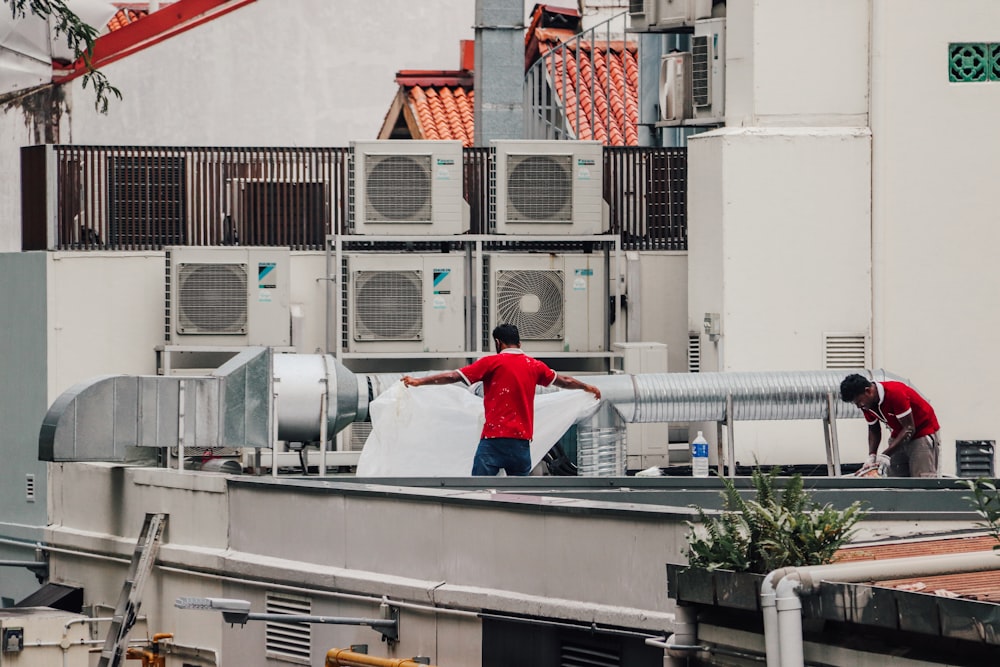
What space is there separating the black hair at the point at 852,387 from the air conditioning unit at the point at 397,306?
5.19 meters

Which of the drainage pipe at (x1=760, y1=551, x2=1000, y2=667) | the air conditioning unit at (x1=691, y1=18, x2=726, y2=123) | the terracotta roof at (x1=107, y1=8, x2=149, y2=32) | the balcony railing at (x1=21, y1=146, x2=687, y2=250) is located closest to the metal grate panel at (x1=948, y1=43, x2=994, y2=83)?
the air conditioning unit at (x1=691, y1=18, x2=726, y2=123)

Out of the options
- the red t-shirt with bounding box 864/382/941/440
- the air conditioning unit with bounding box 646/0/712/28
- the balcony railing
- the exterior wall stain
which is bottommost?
the red t-shirt with bounding box 864/382/941/440

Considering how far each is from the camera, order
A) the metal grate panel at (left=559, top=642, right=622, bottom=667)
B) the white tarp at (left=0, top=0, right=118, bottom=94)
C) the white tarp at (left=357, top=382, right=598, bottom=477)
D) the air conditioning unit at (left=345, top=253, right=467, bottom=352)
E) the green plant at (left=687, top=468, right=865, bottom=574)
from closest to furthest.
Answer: the green plant at (left=687, top=468, right=865, bottom=574) < the metal grate panel at (left=559, top=642, right=622, bottom=667) < the white tarp at (left=357, top=382, right=598, bottom=477) < the air conditioning unit at (left=345, top=253, right=467, bottom=352) < the white tarp at (left=0, top=0, right=118, bottom=94)

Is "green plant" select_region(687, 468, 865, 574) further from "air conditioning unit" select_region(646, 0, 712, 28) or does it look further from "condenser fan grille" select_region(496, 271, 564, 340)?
"air conditioning unit" select_region(646, 0, 712, 28)

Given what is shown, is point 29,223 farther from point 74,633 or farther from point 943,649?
point 943,649

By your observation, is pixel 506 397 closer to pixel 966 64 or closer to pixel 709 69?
pixel 709 69

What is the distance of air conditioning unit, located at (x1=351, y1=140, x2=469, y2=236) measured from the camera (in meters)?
17.7

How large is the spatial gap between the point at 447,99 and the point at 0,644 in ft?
63.5

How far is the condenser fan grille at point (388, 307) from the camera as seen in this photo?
17.6 m

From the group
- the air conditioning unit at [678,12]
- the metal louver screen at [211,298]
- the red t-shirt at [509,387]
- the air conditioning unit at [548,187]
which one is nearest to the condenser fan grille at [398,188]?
the air conditioning unit at [548,187]

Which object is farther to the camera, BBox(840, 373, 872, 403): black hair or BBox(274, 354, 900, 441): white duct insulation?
BBox(274, 354, 900, 441): white duct insulation

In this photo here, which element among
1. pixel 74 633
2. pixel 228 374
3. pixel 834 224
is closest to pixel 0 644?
pixel 74 633

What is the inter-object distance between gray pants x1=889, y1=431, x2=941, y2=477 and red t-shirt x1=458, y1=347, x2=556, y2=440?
9.00 feet

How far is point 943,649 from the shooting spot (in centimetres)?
784
